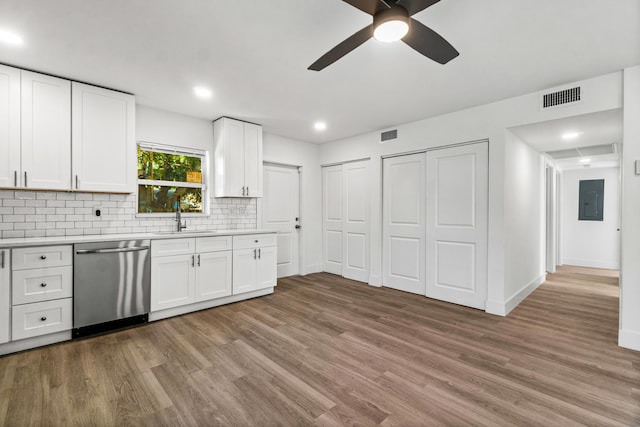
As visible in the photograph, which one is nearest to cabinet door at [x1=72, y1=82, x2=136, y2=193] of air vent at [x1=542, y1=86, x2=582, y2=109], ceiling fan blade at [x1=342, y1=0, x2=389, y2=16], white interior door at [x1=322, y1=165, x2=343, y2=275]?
ceiling fan blade at [x1=342, y1=0, x2=389, y2=16]

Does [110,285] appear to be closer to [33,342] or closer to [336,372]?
[33,342]

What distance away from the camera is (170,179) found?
413cm

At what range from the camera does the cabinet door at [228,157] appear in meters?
4.27

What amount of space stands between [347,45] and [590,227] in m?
7.84

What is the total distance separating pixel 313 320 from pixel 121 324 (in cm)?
209

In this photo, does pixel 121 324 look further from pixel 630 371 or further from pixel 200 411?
pixel 630 371

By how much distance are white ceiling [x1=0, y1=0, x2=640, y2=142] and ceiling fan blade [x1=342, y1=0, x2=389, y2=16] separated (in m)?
0.41

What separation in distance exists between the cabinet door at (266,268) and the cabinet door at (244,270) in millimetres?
82

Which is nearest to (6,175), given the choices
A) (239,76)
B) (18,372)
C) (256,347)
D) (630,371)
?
(18,372)

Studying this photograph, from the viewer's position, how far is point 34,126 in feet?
9.49

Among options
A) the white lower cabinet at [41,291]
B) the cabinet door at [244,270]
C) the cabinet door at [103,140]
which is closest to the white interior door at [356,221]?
the cabinet door at [244,270]

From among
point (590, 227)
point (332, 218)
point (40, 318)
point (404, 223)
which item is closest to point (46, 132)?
point (40, 318)

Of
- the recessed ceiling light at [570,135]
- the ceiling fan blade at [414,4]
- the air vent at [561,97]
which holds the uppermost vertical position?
the air vent at [561,97]

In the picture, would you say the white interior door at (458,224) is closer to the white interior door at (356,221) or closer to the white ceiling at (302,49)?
the white ceiling at (302,49)
